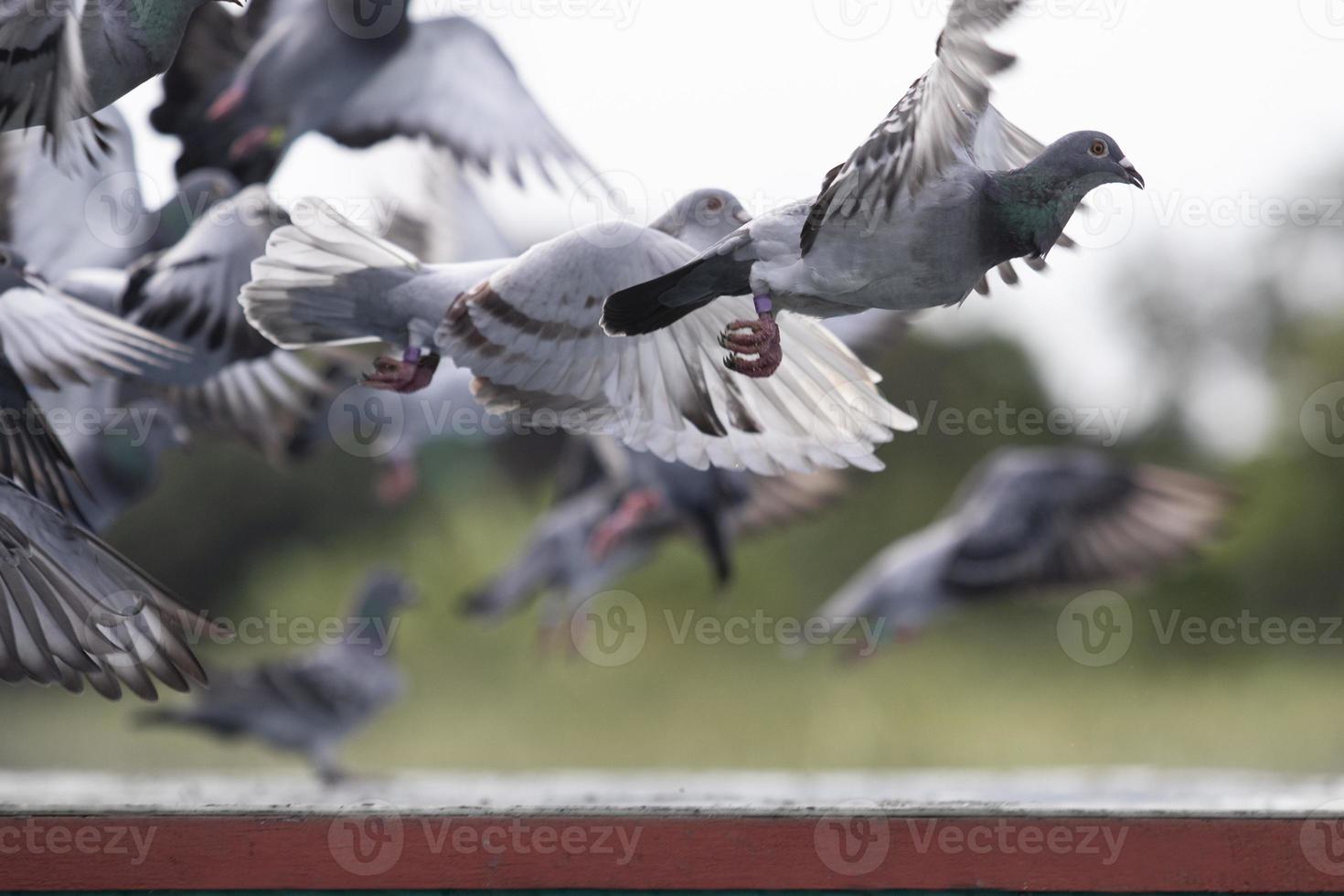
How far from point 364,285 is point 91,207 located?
0.78 metres

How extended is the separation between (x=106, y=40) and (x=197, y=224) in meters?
0.45

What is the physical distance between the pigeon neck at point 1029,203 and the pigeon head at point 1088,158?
1 centimetres

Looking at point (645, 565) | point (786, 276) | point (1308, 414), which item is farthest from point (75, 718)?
point (1308, 414)

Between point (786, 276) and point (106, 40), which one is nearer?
point (786, 276)

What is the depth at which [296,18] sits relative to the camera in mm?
1896

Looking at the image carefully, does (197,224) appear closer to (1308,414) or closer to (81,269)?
(81,269)

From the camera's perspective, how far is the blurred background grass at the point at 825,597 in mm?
2902

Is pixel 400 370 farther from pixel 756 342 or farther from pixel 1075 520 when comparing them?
pixel 1075 520

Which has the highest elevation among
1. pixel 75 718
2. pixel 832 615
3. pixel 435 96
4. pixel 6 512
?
pixel 435 96

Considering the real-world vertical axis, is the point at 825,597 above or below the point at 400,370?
below

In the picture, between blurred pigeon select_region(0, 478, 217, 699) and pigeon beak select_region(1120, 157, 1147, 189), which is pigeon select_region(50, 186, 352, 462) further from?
pigeon beak select_region(1120, 157, 1147, 189)

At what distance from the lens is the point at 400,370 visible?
1.24 metres

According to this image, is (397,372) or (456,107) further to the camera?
(456,107)

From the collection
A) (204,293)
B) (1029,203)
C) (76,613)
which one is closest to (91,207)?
(204,293)
